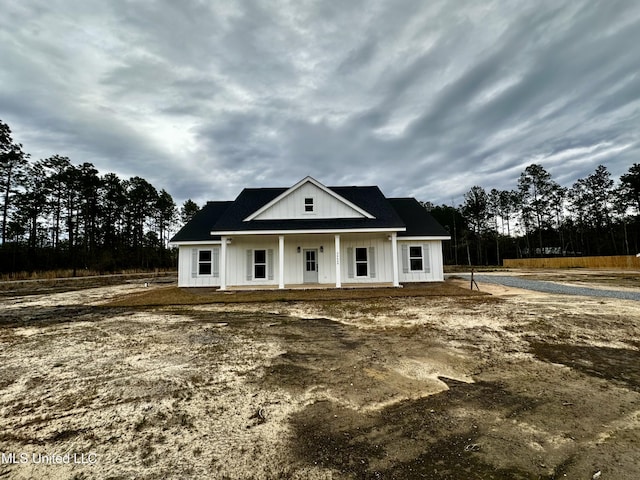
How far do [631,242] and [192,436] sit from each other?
67.0 m

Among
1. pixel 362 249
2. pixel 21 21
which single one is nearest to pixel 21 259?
pixel 21 21

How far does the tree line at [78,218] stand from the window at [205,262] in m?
20.7

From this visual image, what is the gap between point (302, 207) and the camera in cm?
1562

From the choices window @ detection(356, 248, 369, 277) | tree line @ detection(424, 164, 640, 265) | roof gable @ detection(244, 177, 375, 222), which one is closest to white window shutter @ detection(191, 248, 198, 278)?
roof gable @ detection(244, 177, 375, 222)

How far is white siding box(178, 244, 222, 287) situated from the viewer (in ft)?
52.9

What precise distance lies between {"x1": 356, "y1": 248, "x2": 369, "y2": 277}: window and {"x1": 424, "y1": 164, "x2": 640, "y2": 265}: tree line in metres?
39.1

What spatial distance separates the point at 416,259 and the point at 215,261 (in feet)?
37.0

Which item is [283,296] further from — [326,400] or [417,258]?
[326,400]

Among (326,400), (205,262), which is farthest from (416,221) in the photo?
(326,400)

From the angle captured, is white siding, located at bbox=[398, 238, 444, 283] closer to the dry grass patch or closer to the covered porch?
the covered porch

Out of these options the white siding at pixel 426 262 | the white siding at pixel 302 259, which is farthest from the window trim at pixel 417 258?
the white siding at pixel 302 259

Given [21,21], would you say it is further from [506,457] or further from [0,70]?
[506,457]

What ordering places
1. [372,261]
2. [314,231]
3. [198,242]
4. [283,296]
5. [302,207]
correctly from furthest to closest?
[198,242] < [372,261] < [302,207] < [314,231] < [283,296]

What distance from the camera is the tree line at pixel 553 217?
45.2m
